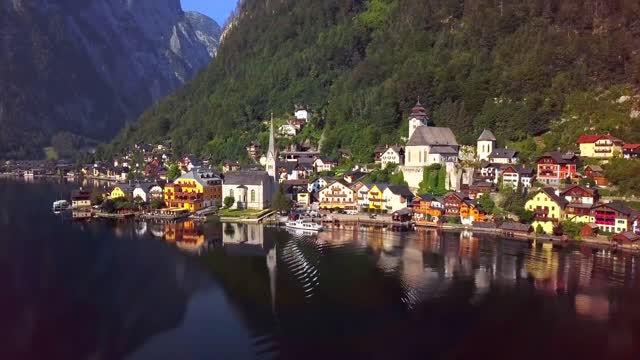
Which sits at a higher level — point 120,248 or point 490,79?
point 490,79

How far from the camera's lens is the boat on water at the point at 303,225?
30578 millimetres

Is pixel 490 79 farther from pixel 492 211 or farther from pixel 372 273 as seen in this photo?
pixel 372 273

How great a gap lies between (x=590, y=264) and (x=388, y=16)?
141 ft

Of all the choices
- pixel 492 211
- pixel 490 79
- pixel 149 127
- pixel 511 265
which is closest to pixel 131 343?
pixel 511 265

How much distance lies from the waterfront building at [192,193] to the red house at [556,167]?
20303mm

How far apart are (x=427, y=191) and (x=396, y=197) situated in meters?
2.16

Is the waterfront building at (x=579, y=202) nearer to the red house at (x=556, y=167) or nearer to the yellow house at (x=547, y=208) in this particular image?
the yellow house at (x=547, y=208)

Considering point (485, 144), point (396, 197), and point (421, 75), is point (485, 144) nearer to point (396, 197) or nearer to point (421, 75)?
point (396, 197)

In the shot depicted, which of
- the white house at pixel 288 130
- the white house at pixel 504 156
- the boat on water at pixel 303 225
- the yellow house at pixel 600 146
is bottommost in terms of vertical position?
the boat on water at pixel 303 225

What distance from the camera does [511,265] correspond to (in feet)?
74.5

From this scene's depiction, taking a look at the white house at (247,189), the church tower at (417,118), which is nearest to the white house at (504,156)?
the church tower at (417,118)

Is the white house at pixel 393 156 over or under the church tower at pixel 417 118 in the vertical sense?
under

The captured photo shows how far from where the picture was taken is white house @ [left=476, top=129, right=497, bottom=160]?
117ft

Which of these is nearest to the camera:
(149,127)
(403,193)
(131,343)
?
(131,343)
